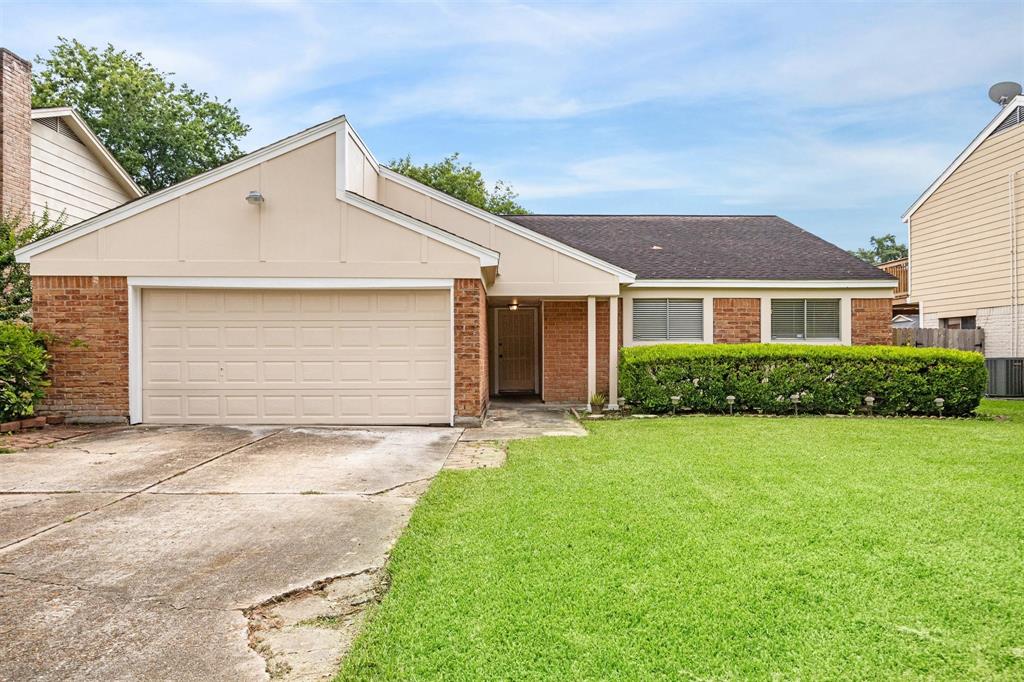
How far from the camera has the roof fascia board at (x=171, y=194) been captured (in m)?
9.59

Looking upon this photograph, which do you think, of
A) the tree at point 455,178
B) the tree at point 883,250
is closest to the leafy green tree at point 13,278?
the tree at point 455,178

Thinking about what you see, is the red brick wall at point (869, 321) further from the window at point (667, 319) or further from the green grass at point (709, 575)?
the green grass at point (709, 575)

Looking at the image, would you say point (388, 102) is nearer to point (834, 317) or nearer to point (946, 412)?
point (834, 317)

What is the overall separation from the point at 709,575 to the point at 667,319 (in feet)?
33.9

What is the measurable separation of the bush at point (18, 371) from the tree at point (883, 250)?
2567 inches

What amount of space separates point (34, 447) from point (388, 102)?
21746 millimetres

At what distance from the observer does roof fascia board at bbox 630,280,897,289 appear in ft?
43.2

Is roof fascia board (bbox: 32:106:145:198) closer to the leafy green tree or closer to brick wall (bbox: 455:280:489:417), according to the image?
the leafy green tree

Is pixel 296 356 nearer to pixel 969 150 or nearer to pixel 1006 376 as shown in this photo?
pixel 1006 376

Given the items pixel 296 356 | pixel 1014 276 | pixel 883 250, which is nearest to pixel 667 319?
pixel 296 356

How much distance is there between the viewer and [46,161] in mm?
13344

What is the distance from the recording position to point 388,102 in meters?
26.1

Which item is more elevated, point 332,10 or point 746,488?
point 332,10

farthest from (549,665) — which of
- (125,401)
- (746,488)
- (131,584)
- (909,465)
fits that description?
(125,401)
